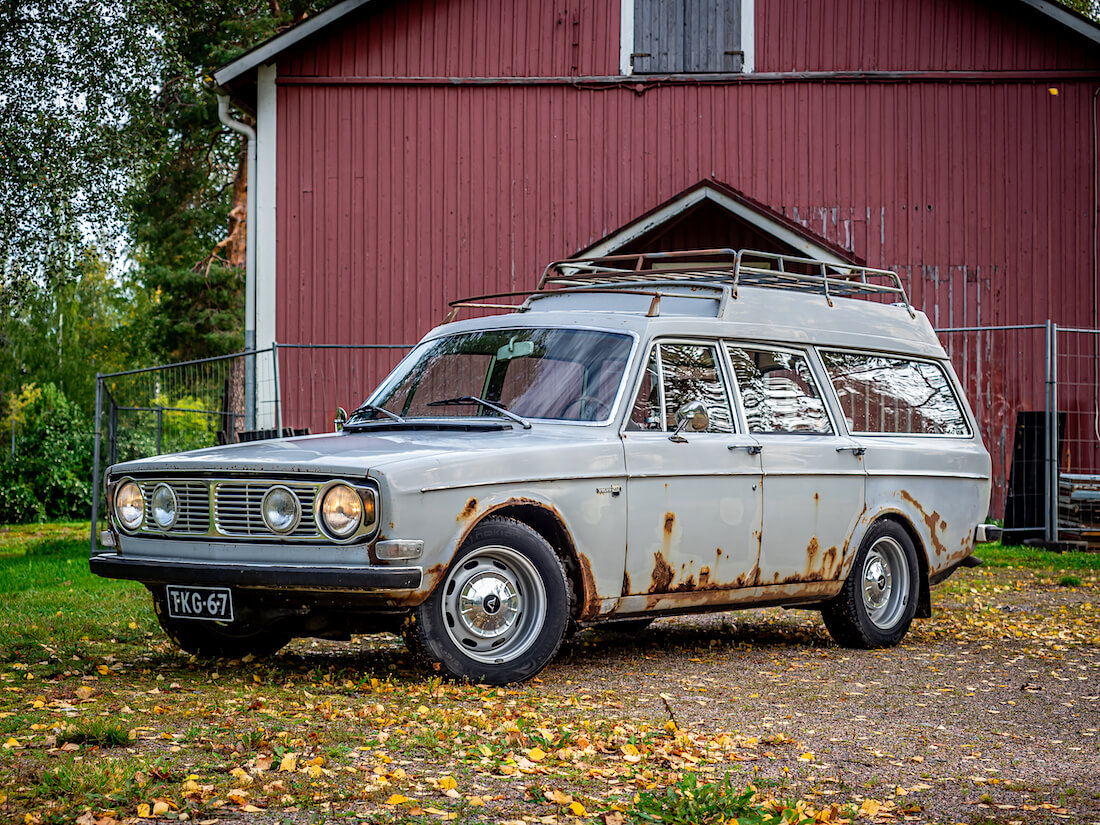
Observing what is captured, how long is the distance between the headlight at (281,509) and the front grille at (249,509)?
0.06ft

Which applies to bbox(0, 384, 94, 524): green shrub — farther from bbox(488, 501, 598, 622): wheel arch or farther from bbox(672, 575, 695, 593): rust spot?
bbox(488, 501, 598, 622): wheel arch

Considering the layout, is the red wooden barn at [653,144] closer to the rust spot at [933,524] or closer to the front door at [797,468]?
the rust spot at [933,524]

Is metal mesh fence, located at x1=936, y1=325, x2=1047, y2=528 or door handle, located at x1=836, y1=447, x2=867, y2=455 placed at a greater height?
metal mesh fence, located at x1=936, y1=325, x2=1047, y2=528

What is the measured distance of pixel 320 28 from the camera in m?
17.5

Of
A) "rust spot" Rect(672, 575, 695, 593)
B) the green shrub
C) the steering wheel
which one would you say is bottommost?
the green shrub

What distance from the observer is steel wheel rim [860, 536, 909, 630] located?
27.7 feet

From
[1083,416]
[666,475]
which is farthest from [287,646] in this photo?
[1083,416]

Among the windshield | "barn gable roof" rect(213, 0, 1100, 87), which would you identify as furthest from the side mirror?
"barn gable roof" rect(213, 0, 1100, 87)

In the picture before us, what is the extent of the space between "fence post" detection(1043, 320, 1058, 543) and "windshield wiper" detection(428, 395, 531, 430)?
896cm

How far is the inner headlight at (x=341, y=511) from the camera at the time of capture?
605 cm

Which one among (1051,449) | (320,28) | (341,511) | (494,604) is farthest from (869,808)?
(320,28)

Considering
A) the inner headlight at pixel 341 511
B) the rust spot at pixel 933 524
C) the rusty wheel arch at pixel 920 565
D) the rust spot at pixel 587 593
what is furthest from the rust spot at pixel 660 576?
the rust spot at pixel 933 524

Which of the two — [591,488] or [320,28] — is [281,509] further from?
[320,28]

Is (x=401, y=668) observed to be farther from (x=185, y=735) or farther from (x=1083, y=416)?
(x=1083, y=416)
